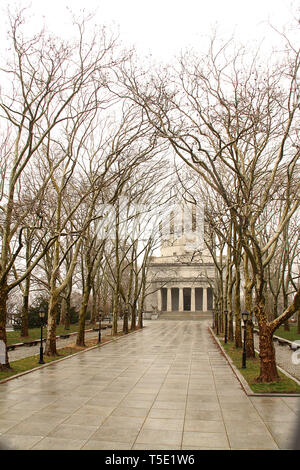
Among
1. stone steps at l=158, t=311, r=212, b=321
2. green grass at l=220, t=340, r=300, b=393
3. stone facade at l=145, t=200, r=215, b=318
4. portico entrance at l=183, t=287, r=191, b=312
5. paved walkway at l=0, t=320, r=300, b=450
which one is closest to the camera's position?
paved walkway at l=0, t=320, r=300, b=450

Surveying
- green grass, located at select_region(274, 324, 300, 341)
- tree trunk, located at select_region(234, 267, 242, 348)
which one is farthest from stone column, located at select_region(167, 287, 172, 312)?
tree trunk, located at select_region(234, 267, 242, 348)

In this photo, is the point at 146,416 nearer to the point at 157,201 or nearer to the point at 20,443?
the point at 20,443

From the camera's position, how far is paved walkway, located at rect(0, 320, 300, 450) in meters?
7.95

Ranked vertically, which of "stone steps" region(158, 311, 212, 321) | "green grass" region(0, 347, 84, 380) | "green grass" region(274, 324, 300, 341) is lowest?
"stone steps" region(158, 311, 212, 321)

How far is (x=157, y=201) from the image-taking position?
31.7 meters

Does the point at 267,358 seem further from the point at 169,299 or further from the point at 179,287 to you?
the point at 169,299

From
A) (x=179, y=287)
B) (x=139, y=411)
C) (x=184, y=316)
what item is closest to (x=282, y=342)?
(x=139, y=411)

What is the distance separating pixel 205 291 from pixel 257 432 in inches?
3001

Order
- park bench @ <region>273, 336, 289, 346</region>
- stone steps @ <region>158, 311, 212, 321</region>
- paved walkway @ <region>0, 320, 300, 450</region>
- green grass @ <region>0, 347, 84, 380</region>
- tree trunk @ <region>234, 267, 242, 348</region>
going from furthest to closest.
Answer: stone steps @ <region>158, 311, 212, 321</region>
park bench @ <region>273, 336, 289, 346</region>
tree trunk @ <region>234, 267, 242, 348</region>
green grass @ <region>0, 347, 84, 380</region>
paved walkway @ <region>0, 320, 300, 450</region>

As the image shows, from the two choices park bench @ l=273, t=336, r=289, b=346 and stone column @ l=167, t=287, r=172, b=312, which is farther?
stone column @ l=167, t=287, r=172, b=312

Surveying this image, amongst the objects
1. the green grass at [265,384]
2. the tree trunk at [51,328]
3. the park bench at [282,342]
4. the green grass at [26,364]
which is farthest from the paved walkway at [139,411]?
the park bench at [282,342]

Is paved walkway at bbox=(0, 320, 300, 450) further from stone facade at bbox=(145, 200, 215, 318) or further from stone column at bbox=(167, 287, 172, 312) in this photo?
stone column at bbox=(167, 287, 172, 312)
